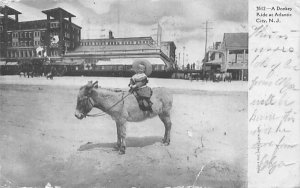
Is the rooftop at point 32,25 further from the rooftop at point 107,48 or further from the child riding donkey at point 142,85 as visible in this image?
the child riding donkey at point 142,85

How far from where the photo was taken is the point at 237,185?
2.54 meters

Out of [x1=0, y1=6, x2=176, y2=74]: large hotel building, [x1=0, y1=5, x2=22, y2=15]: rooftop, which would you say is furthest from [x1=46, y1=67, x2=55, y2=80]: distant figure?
[x1=0, y1=5, x2=22, y2=15]: rooftop

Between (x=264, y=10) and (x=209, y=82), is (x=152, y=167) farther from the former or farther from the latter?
(x=264, y=10)

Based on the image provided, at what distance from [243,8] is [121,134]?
1230 mm

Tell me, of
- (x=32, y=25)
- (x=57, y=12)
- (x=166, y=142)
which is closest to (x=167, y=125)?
(x=166, y=142)

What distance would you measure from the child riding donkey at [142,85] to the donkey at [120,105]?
3cm

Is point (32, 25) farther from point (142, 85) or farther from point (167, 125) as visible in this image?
point (167, 125)

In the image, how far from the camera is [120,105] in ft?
8.29

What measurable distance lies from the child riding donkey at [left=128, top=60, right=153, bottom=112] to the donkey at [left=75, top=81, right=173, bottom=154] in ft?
0.10

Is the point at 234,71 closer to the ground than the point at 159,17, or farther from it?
closer to the ground

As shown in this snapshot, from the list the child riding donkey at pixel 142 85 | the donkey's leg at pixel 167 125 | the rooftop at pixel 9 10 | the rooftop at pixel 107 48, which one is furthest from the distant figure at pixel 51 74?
the donkey's leg at pixel 167 125

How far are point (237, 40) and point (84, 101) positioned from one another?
1.15m

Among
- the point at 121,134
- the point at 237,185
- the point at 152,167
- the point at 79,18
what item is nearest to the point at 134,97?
the point at 121,134

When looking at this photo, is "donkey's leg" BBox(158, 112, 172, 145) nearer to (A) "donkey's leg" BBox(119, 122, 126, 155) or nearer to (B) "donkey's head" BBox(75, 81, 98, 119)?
(A) "donkey's leg" BBox(119, 122, 126, 155)
